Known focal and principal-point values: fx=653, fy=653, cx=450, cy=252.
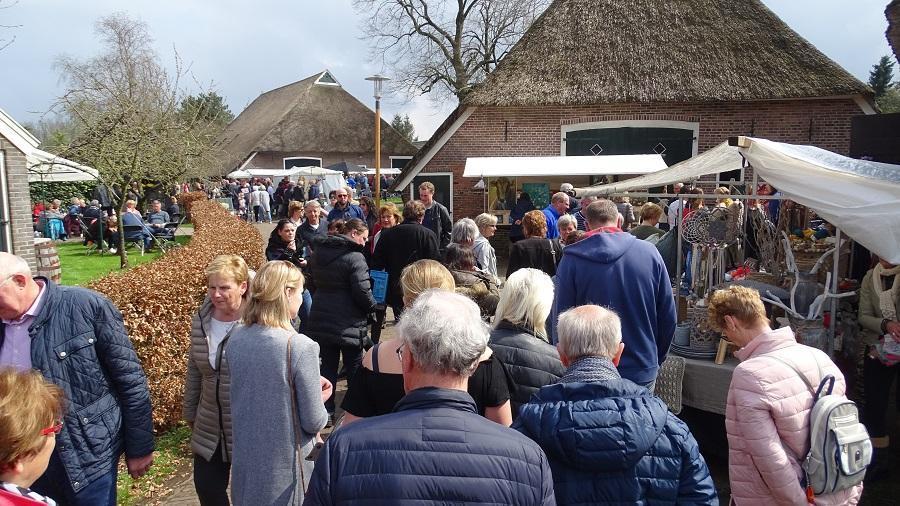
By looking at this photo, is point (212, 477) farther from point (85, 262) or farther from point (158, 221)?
point (158, 221)

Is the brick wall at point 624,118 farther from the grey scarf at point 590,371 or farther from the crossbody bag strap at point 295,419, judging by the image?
the grey scarf at point 590,371

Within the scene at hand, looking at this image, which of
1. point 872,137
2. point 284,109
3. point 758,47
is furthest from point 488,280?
point 284,109

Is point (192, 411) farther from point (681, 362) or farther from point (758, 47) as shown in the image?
point (758, 47)

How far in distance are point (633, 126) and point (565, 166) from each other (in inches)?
108

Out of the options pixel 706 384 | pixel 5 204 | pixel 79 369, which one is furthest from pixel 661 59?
pixel 79 369

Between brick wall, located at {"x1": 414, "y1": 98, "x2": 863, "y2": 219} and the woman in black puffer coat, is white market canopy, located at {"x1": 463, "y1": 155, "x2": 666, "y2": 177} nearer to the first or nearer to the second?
brick wall, located at {"x1": 414, "y1": 98, "x2": 863, "y2": 219}

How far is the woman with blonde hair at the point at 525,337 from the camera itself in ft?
9.37

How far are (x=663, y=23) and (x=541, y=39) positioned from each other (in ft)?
10.3

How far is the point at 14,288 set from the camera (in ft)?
8.59

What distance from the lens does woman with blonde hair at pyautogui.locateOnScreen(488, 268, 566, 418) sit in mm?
2857

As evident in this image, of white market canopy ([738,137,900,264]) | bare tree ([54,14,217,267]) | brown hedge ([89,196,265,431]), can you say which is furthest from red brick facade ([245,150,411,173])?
white market canopy ([738,137,900,264])

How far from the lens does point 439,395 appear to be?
168 centimetres

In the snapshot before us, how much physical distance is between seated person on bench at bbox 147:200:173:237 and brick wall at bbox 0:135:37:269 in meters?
5.83

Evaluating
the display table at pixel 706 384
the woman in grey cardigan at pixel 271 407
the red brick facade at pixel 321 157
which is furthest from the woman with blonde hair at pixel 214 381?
the red brick facade at pixel 321 157
